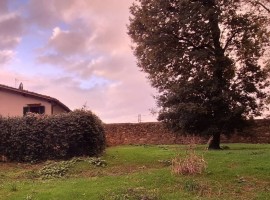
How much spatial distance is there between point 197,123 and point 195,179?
46.5 feet

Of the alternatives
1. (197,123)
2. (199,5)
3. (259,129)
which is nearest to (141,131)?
(259,129)

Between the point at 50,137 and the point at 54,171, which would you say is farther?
the point at 50,137

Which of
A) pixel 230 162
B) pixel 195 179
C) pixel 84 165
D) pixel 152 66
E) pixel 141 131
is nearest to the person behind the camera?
pixel 195 179

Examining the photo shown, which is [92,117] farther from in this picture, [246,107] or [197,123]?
[246,107]

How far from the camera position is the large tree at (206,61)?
87.6ft

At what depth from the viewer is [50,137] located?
869 inches

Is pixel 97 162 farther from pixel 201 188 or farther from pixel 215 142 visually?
pixel 215 142

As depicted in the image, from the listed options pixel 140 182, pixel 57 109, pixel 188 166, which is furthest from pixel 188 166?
pixel 57 109

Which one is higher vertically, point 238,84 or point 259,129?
point 238,84

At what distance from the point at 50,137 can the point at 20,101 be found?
1482cm

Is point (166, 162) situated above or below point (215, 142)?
below

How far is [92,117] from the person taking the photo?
22656 millimetres

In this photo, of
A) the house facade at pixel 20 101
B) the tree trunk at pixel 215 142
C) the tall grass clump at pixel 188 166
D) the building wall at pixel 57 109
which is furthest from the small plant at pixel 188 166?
the building wall at pixel 57 109

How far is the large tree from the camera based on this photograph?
26.7 meters
